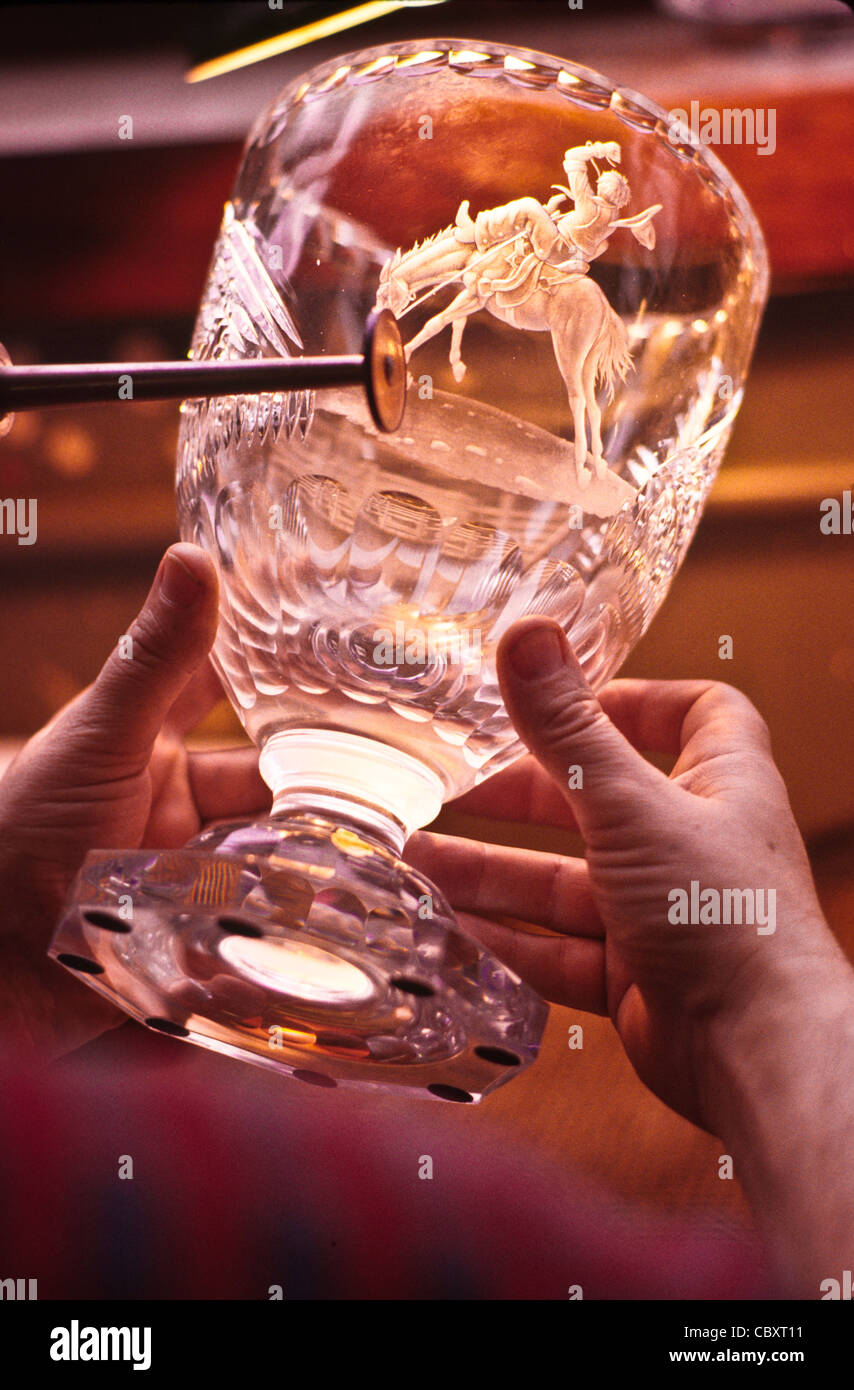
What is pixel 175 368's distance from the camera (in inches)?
13.3

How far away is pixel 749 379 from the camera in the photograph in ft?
2.86

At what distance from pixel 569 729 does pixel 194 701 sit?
0.33 metres

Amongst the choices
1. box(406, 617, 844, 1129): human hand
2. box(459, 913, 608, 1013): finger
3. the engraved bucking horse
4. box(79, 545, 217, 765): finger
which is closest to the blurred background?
box(459, 913, 608, 1013): finger

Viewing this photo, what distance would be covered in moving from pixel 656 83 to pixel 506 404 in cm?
61

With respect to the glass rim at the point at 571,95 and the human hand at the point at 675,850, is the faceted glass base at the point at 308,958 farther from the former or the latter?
the glass rim at the point at 571,95

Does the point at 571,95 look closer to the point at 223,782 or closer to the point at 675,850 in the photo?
the point at 675,850

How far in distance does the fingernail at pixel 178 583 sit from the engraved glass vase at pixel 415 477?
1 centimetres

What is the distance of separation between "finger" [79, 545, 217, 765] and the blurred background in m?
0.32

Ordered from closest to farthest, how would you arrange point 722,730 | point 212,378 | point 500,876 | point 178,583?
point 212,378
point 178,583
point 722,730
point 500,876

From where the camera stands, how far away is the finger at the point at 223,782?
0.72 metres

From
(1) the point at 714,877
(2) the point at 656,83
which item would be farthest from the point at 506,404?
(2) the point at 656,83

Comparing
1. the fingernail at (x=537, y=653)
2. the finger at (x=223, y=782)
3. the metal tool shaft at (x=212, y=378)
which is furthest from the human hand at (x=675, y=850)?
the finger at (x=223, y=782)

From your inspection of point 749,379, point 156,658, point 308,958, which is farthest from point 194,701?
point 749,379

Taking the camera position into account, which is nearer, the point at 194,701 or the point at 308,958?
the point at 308,958
